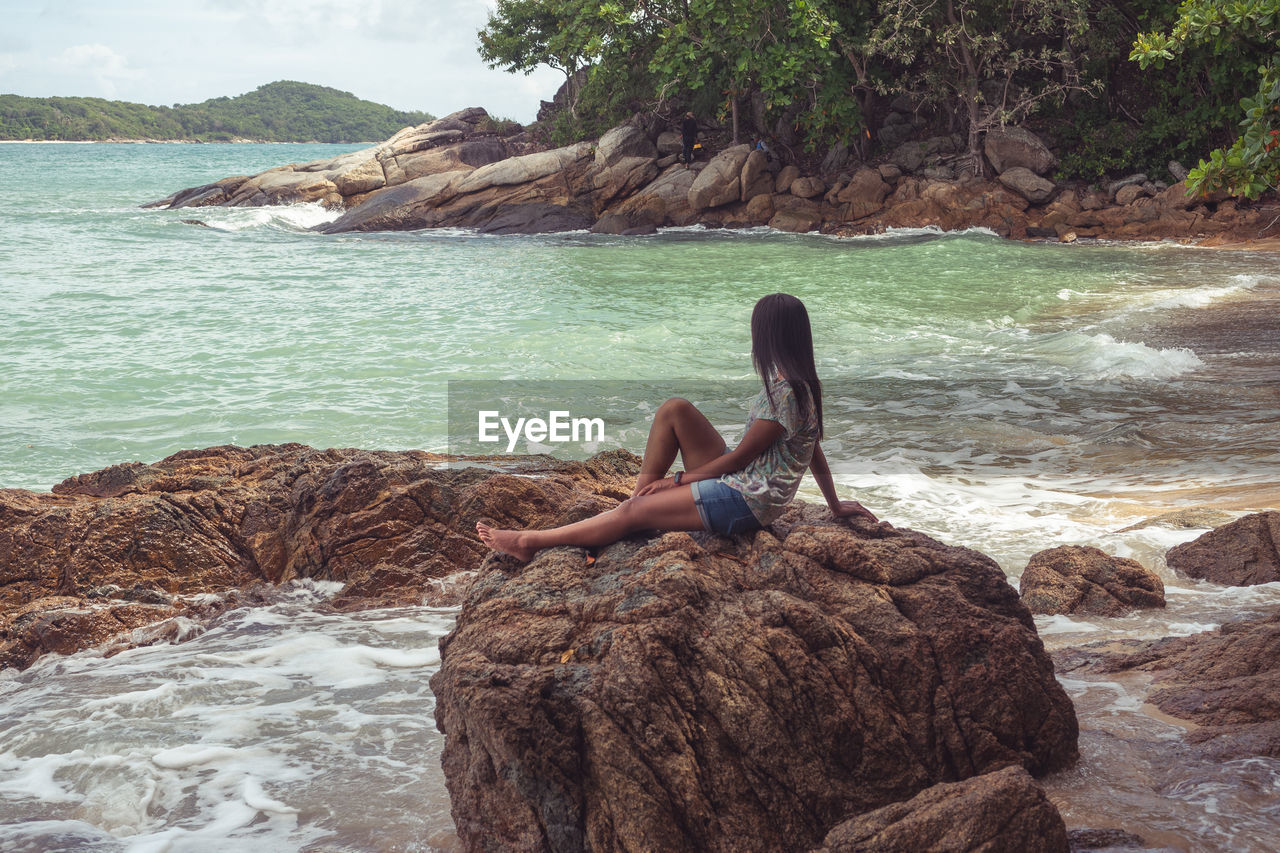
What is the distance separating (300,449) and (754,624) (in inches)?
205

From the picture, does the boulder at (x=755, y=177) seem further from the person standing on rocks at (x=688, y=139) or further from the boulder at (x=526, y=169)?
the boulder at (x=526, y=169)

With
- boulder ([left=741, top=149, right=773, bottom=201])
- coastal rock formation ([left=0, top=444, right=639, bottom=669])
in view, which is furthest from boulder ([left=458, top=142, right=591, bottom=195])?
coastal rock formation ([left=0, top=444, right=639, bottom=669])

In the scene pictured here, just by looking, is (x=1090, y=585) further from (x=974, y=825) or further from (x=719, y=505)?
(x=974, y=825)

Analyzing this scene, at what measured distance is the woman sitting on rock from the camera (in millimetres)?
3930

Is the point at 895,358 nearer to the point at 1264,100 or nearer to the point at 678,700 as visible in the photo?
the point at 1264,100

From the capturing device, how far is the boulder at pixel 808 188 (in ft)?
91.2

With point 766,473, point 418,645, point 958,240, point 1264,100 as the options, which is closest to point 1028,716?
point 766,473

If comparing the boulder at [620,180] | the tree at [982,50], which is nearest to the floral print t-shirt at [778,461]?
the tree at [982,50]

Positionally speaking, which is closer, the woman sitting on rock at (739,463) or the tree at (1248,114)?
the woman sitting on rock at (739,463)

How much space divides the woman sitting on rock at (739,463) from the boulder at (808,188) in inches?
981

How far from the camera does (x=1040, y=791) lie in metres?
2.77

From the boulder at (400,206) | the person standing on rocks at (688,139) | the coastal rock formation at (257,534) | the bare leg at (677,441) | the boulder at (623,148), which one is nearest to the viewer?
the bare leg at (677,441)

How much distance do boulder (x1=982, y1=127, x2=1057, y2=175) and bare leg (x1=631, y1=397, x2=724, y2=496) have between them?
24.7 m

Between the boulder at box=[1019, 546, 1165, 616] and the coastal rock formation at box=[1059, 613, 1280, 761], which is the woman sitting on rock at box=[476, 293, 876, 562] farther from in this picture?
the boulder at box=[1019, 546, 1165, 616]
